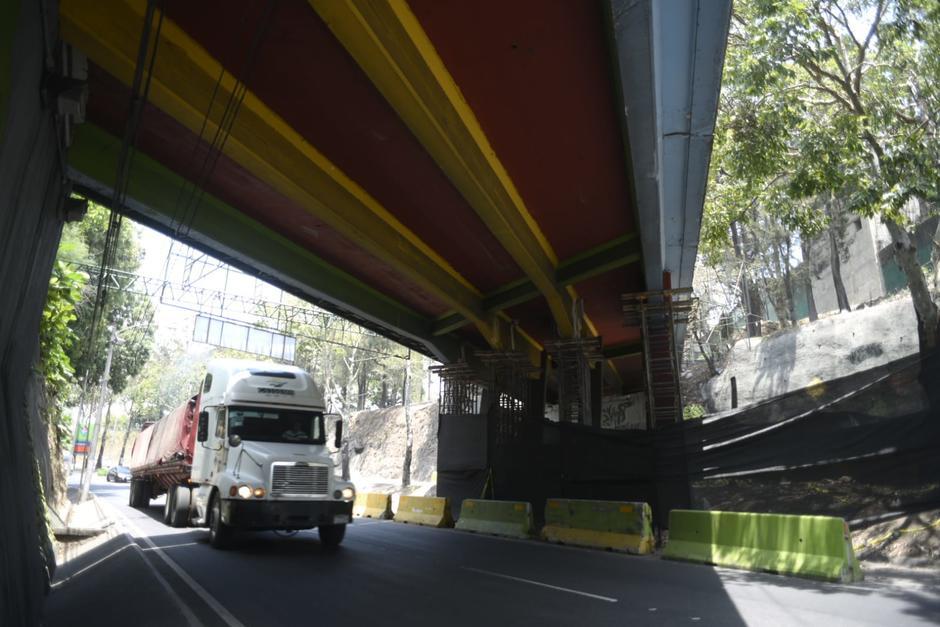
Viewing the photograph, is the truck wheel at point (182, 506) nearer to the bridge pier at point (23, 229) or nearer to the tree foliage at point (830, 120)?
the bridge pier at point (23, 229)

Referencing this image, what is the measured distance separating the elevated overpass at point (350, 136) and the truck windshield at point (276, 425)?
3580mm

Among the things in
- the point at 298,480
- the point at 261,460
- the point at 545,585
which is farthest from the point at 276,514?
the point at 545,585

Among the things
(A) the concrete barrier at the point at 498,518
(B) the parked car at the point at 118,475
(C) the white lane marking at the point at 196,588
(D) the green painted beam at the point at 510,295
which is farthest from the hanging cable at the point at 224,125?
(B) the parked car at the point at 118,475

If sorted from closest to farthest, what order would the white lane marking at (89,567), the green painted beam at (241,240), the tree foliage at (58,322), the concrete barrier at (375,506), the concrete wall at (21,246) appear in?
the concrete wall at (21,246), the white lane marking at (89,567), the green painted beam at (241,240), the tree foliage at (58,322), the concrete barrier at (375,506)

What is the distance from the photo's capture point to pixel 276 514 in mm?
11078

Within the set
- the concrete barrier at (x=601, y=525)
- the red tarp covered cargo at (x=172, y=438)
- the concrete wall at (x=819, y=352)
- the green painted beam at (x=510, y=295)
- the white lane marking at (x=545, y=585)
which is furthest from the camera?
the concrete wall at (x=819, y=352)

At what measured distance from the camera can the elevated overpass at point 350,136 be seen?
22.1 ft

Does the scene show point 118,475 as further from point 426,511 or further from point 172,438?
point 426,511

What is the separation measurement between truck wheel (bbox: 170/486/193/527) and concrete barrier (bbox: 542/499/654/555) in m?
8.71

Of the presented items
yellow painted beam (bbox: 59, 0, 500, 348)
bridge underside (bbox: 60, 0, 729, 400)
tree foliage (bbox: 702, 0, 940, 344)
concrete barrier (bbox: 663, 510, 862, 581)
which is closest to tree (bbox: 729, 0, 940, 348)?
tree foliage (bbox: 702, 0, 940, 344)

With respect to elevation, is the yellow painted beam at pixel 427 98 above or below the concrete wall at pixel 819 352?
below

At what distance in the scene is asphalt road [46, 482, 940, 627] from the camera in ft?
21.7

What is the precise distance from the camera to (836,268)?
34.7 meters

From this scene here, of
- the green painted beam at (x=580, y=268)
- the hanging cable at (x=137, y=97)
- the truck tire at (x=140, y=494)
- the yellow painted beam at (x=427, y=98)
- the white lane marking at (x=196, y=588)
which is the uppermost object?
the green painted beam at (x=580, y=268)
